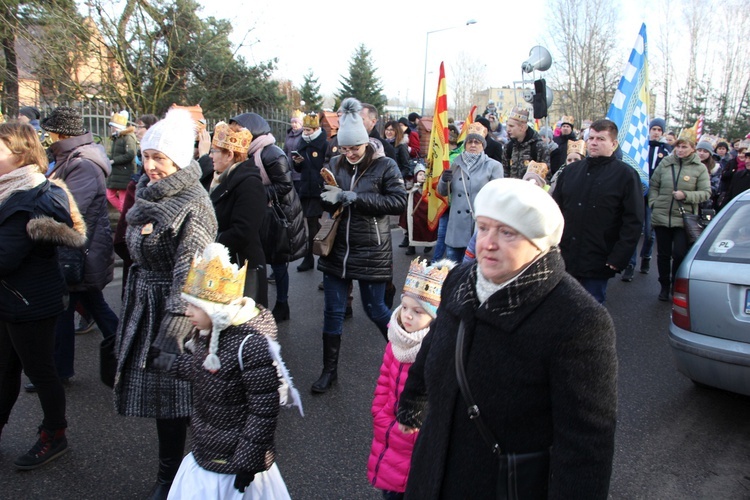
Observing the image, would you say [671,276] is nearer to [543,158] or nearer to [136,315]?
[543,158]

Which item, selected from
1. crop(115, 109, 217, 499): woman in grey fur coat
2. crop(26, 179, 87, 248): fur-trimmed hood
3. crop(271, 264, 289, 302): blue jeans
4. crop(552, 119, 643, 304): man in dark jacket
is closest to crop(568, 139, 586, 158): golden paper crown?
crop(552, 119, 643, 304): man in dark jacket

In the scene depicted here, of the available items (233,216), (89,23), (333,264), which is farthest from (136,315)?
(89,23)

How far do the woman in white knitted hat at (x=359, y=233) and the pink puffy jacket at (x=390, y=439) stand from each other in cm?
164

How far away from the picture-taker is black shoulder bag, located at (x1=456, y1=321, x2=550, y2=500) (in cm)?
174

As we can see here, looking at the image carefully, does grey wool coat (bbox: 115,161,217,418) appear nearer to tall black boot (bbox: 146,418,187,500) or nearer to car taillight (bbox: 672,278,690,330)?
tall black boot (bbox: 146,418,187,500)

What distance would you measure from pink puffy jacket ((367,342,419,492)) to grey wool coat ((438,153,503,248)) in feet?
12.7

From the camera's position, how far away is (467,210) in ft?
21.7

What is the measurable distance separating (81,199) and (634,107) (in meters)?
6.02

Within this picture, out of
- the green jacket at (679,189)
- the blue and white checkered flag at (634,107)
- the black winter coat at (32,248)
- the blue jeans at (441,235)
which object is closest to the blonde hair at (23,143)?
the black winter coat at (32,248)

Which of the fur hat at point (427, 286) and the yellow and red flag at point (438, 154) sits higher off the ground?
the yellow and red flag at point (438, 154)

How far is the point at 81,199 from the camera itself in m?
4.53

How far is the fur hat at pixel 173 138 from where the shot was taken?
10.0 feet

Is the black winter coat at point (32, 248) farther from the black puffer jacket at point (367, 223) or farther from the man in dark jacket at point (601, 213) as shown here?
the man in dark jacket at point (601, 213)

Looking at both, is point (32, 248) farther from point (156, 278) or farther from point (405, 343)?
point (405, 343)
